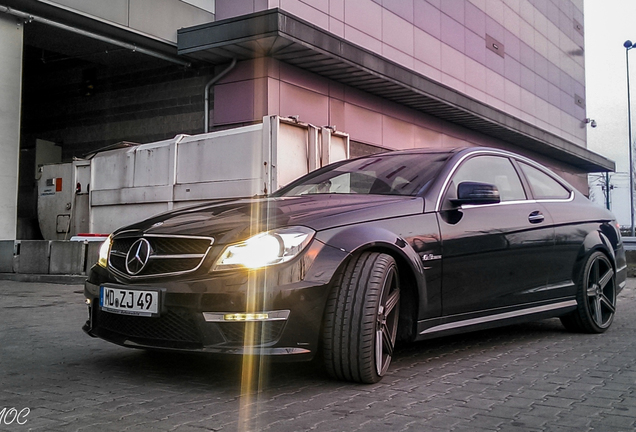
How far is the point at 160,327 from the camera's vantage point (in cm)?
337

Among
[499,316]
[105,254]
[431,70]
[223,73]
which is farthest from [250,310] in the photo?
[431,70]

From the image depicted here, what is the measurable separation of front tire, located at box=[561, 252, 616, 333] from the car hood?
80.3 inches

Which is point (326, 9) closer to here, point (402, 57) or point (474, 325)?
point (402, 57)

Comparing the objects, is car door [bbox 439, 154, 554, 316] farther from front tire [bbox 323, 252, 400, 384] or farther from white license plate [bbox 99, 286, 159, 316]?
white license plate [bbox 99, 286, 159, 316]

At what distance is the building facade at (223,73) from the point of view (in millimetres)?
13250

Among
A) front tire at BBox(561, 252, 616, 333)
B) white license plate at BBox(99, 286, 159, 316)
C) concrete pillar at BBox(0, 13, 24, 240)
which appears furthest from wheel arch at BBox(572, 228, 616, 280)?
concrete pillar at BBox(0, 13, 24, 240)

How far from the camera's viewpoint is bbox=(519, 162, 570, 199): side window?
16.8 ft

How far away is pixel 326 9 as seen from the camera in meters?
16.1

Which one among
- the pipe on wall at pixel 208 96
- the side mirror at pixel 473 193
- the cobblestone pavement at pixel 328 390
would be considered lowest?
the cobblestone pavement at pixel 328 390

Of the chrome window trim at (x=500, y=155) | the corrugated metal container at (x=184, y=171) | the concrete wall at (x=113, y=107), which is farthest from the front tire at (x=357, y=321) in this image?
the concrete wall at (x=113, y=107)

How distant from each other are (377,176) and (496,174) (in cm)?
98

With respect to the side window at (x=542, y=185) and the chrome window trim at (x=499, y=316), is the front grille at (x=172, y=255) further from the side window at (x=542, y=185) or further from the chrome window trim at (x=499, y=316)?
the side window at (x=542, y=185)

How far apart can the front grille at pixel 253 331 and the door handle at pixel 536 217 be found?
2321mm

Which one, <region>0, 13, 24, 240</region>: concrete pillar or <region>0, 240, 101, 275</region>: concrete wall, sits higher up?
<region>0, 13, 24, 240</region>: concrete pillar
